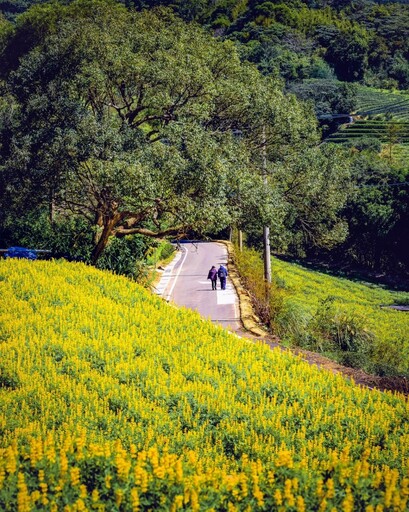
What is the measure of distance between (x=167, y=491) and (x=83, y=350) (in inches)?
192

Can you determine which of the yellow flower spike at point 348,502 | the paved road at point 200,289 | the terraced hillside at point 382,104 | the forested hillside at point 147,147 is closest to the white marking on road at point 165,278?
the paved road at point 200,289

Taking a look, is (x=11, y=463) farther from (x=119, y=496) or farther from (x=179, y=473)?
(x=179, y=473)

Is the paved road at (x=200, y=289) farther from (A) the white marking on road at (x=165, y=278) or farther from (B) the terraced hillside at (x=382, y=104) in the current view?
(B) the terraced hillside at (x=382, y=104)

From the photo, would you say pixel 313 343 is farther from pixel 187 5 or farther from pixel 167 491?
pixel 187 5

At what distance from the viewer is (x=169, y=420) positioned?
26.4 ft

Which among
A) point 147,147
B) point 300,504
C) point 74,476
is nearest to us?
point 300,504

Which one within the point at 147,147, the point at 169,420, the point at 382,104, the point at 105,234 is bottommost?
the point at 169,420

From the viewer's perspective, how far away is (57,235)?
24.0 metres

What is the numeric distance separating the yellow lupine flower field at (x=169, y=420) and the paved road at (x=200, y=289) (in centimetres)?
381

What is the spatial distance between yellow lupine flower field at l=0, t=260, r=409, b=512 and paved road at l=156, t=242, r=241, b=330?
12.5 ft

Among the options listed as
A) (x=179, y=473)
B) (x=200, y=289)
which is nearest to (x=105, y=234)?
(x=200, y=289)

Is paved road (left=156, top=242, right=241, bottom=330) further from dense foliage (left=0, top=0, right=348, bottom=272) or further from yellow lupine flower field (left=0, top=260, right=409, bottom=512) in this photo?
yellow lupine flower field (left=0, top=260, right=409, bottom=512)

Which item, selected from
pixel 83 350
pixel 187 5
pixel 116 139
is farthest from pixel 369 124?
pixel 83 350

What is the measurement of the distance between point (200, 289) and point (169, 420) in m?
14.8
